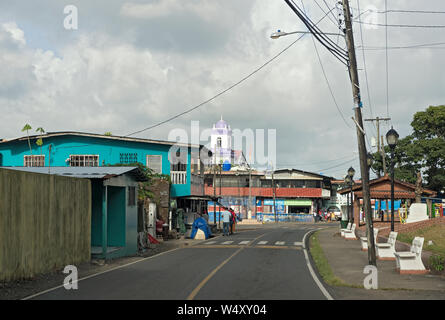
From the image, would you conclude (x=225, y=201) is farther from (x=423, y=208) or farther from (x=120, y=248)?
(x=120, y=248)

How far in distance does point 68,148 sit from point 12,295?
2940cm

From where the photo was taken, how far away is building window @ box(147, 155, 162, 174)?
39.9 meters

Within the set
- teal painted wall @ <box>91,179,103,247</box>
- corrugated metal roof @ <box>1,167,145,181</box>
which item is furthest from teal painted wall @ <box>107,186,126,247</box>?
corrugated metal roof @ <box>1,167,145,181</box>

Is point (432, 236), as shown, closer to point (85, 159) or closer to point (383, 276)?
point (383, 276)

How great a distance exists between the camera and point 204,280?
1382 centimetres

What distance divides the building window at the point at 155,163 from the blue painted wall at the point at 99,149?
25cm

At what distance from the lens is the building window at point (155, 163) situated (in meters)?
39.9

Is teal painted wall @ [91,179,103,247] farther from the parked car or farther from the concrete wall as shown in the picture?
the parked car

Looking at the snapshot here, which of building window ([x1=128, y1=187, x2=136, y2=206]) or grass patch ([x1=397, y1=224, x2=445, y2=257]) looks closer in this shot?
grass patch ([x1=397, y1=224, x2=445, y2=257])

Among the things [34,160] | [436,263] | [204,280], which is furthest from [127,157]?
[436,263]

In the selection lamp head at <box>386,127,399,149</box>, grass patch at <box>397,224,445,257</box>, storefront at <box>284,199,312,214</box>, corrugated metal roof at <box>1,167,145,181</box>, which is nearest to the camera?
corrugated metal roof at <box>1,167,145,181</box>

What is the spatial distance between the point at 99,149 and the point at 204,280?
92.3 ft

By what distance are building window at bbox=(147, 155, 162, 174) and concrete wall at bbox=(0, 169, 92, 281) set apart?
2107 centimetres
